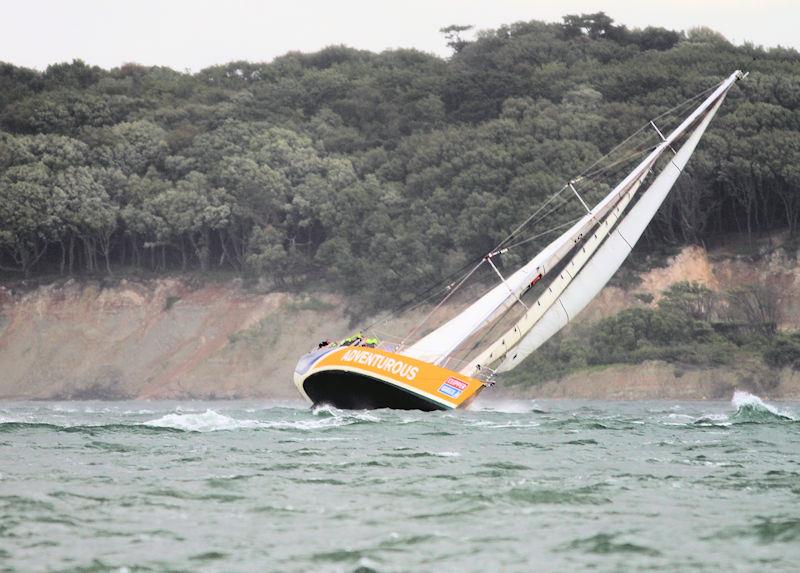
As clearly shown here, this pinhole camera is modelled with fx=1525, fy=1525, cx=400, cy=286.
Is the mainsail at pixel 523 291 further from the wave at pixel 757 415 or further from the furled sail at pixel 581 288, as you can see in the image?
the wave at pixel 757 415

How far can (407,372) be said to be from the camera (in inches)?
1769

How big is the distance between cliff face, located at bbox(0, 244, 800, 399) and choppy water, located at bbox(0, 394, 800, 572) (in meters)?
54.9

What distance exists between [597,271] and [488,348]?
4710mm

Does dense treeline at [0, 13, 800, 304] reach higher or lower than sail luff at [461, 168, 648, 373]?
higher

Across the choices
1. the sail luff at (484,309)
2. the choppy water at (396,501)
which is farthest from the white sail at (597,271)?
the choppy water at (396,501)

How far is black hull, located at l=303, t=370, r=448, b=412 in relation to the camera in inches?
1789

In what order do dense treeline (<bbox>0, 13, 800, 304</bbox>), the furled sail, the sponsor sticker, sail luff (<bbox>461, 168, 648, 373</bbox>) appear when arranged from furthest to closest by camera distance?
dense treeline (<bbox>0, 13, 800, 304</bbox>)
the furled sail
sail luff (<bbox>461, 168, 648, 373</bbox>)
the sponsor sticker

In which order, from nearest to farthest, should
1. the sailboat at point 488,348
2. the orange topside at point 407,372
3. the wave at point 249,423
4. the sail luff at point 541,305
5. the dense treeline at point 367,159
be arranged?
1. the wave at point 249,423
2. the orange topside at point 407,372
3. the sailboat at point 488,348
4. the sail luff at point 541,305
5. the dense treeline at point 367,159

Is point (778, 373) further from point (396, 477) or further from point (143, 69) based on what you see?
point (143, 69)

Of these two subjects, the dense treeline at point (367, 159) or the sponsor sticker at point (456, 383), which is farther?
the dense treeline at point (367, 159)

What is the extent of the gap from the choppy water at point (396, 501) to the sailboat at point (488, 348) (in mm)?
6767

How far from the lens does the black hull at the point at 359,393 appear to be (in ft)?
149

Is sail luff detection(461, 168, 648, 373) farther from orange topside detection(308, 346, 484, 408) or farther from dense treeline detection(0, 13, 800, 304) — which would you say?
dense treeline detection(0, 13, 800, 304)

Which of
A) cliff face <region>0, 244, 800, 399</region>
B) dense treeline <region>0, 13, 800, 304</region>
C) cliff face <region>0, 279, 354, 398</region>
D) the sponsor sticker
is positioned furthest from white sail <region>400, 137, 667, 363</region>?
cliff face <region>0, 279, 354, 398</region>
